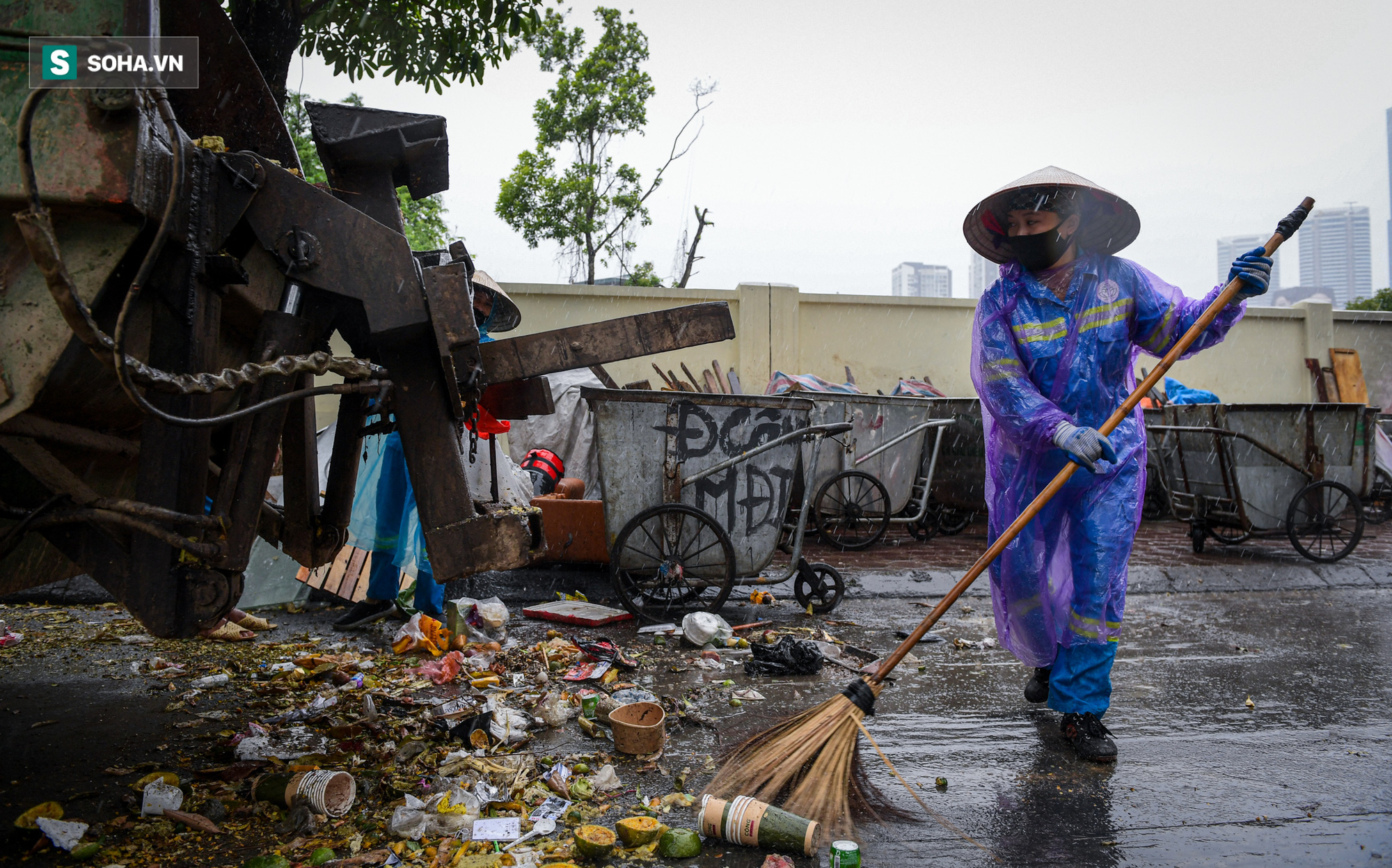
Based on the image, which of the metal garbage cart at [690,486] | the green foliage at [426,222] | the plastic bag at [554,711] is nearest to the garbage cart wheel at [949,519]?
the metal garbage cart at [690,486]

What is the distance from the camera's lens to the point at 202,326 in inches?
79.4

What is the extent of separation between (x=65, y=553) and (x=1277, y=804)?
11.7ft

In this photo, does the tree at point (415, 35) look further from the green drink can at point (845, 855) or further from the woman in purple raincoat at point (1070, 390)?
the green drink can at point (845, 855)

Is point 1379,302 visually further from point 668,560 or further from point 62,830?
point 62,830

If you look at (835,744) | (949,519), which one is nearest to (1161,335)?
(835,744)

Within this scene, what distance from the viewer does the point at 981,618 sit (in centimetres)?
523

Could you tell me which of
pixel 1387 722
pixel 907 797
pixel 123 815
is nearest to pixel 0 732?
pixel 123 815

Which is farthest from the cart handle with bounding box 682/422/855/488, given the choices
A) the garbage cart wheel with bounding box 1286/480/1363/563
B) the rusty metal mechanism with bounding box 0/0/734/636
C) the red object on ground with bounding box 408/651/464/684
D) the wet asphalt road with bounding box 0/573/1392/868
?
the garbage cart wheel with bounding box 1286/480/1363/563

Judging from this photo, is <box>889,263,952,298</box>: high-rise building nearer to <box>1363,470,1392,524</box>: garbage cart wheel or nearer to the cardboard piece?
<box>1363,470,1392,524</box>: garbage cart wheel

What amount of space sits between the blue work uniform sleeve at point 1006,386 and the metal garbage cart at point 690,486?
5.77ft

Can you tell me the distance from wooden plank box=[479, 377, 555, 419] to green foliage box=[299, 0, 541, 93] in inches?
146

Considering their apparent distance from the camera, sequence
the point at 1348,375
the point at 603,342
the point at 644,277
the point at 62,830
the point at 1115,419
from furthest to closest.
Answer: the point at 644,277 < the point at 1348,375 < the point at 1115,419 < the point at 603,342 < the point at 62,830

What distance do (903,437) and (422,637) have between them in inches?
180

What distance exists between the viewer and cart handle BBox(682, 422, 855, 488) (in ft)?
16.0
